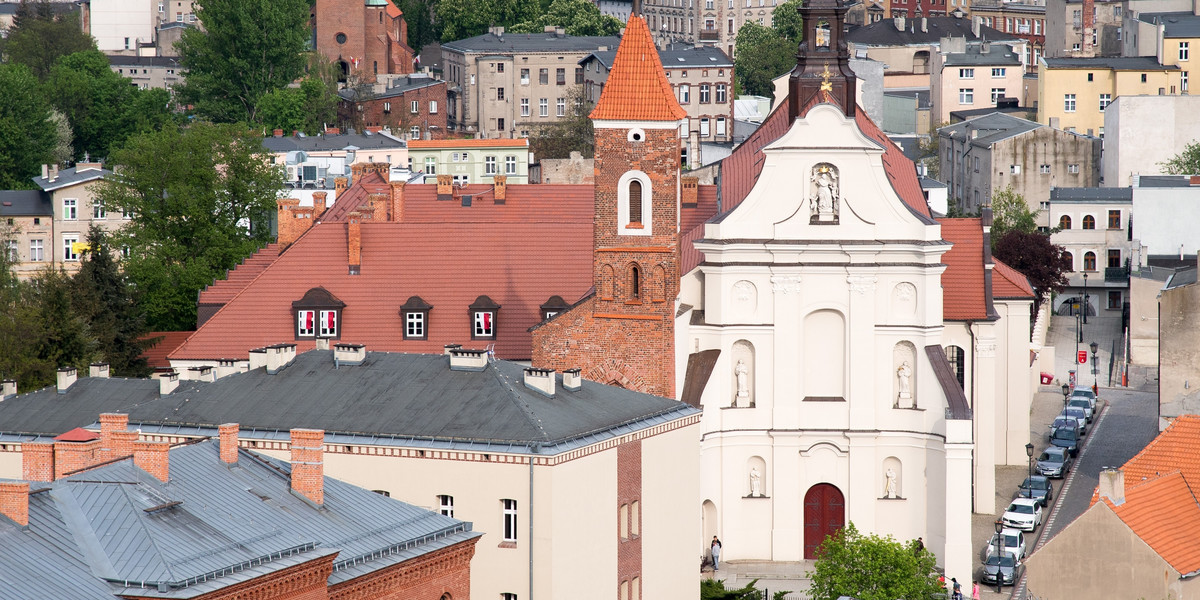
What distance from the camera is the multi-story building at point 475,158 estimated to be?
514 feet

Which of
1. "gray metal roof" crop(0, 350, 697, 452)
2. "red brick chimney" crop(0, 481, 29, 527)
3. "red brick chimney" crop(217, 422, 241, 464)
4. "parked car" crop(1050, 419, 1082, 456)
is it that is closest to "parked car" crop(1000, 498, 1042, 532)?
"parked car" crop(1050, 419, 1082, 456)

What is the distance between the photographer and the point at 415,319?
83062mm

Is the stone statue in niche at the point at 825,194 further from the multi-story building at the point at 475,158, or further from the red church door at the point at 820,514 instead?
the multi-story building at the point at 475,158

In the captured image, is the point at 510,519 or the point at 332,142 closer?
the point at 510,519

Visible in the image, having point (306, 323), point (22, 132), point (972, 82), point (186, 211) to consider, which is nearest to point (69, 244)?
point (22, 132)

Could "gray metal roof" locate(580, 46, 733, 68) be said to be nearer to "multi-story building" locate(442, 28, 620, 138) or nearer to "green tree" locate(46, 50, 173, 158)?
"multi-story building" locate(442, 28, 620, 138)

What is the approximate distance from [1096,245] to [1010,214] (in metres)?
5.92

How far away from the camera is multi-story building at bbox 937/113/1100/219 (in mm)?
141625

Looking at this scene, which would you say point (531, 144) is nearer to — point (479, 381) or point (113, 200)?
point (113, 200)

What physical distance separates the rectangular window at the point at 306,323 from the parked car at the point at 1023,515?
23.2m

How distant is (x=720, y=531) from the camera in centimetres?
7894

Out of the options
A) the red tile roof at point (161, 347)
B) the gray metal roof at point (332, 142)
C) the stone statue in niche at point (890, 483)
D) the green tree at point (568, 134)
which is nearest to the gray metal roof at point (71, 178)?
the gray metal roof at point (332, 142)

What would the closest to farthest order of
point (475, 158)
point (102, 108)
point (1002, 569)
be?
point (1002, 569), point (475, 158), point (102, 108)

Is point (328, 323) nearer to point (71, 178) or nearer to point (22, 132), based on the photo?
point (71, 178)
